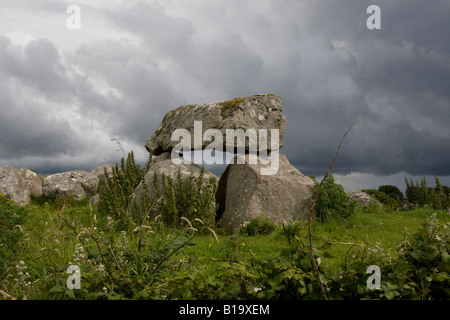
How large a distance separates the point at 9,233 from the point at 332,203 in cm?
737

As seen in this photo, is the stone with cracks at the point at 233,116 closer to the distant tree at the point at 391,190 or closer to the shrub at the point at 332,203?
the shrub at the point at 332,203

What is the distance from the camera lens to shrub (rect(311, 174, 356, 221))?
34.2 ft

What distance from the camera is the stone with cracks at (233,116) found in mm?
10453

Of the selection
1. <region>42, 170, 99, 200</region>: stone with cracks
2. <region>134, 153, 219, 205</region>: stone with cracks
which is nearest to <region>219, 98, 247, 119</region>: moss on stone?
<region>134, 153, 219, 205</region>: stone with cracks

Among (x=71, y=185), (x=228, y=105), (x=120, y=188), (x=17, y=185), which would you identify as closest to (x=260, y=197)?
(x=228, y=105)

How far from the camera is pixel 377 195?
17.4 m

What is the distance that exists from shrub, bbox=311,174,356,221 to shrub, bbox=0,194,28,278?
669cm

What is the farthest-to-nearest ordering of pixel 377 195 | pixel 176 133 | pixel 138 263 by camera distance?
1. pixel 377 195
2. pixel 176 133
3. pixel 138 263

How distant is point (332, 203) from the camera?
34.9 feet

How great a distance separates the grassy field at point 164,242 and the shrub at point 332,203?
22cm
